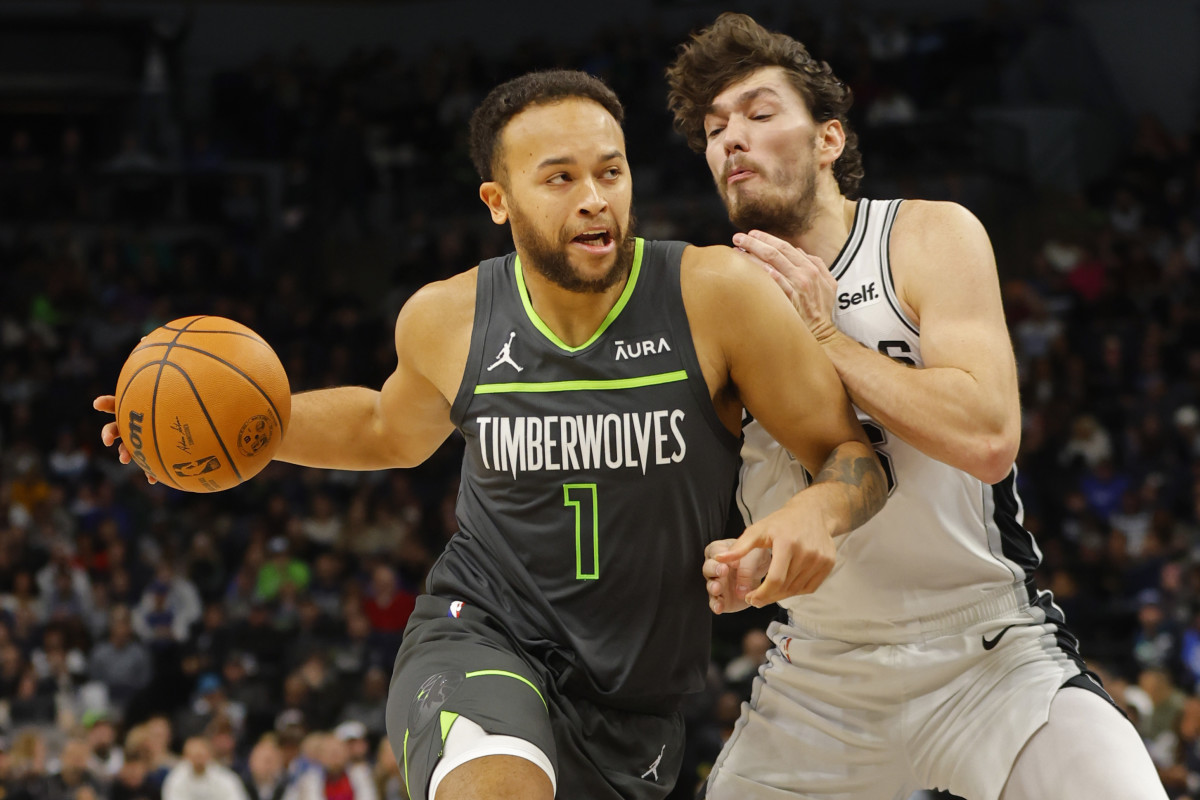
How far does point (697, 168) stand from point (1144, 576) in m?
7.27

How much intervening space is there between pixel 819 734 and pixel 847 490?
3.47 feet

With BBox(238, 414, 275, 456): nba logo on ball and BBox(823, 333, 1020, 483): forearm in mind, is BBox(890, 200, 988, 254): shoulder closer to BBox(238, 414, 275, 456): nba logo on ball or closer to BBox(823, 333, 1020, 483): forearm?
BBox(823, 333, 1020, 483): forearm

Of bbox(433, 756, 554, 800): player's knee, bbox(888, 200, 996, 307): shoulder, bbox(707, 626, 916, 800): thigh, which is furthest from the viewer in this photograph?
bbox(707, 626, 916, 800): thigh

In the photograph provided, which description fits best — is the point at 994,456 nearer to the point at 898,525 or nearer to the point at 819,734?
the point at 898,525

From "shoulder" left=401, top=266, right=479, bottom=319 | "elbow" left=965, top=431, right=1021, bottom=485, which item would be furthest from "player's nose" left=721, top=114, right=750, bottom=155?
"elbow" left=965, top=431, right=1021, bottom=485

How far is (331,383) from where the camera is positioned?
1505 centimetres

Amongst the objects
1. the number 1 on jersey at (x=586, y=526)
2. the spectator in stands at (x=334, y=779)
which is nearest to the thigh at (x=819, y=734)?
the number 1 on jersey at (x=586, y=526)

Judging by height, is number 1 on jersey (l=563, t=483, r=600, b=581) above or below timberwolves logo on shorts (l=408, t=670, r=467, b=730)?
above

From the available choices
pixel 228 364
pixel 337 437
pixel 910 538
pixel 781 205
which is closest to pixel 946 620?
pixel 910 538

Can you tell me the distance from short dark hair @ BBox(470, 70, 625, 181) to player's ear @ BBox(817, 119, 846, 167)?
831 millimetres

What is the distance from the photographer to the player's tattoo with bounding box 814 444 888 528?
3.31 metres

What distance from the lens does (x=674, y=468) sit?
3439mm

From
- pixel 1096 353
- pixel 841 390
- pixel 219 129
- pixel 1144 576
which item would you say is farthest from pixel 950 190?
pixel 841 390

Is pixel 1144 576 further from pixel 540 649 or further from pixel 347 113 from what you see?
pixel 347 113
